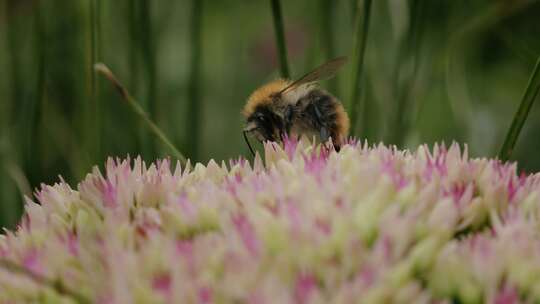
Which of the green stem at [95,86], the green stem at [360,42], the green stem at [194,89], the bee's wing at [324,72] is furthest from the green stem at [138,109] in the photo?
the green stem at [194,89]

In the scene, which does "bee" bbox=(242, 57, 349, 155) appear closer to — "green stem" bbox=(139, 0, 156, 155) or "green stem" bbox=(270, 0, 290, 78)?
"green stem" bbox=(270, 0, 290, 78)

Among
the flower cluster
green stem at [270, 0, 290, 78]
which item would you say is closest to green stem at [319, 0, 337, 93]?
green stem at [270, 0, 290, 78]

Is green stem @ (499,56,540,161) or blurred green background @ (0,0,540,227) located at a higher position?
blurred green background @ (0,0,540,227)

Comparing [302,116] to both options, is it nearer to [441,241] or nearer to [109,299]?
[441,241]

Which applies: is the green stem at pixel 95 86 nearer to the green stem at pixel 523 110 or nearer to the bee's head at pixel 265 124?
the bee's head at pixel 265 124

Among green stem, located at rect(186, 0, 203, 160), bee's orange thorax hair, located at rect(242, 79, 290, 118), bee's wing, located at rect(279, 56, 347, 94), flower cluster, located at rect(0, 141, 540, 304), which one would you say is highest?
green stem, located at rect(186, 0, 203, 160)

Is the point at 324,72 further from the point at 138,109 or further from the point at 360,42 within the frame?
the point at 138,109

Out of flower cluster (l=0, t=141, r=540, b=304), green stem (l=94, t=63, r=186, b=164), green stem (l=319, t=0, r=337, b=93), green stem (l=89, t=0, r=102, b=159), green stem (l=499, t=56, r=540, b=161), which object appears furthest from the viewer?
green stem (l=319, t=0, r=337, b=93)

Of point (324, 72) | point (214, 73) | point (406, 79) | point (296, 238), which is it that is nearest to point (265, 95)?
point (324, 72)
